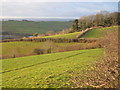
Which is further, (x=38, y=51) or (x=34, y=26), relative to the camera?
(x=34, y=26)

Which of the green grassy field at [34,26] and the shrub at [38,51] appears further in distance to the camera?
the green grassy field at [34,26]

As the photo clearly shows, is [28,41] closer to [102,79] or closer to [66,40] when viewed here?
[66,40]

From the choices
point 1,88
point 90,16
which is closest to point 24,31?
point 90,16

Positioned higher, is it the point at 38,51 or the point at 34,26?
the point at 34,26

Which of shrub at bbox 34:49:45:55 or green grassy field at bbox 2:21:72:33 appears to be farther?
green grassy field at bbox 2:21:72:33

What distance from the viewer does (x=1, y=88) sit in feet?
25.0

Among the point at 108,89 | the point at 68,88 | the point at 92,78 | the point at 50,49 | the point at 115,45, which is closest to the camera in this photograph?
the point at 108,89

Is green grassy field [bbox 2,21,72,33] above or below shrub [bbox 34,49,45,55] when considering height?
above

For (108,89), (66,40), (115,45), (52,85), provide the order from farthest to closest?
(66,40), (52,85), (115,45), (108,89)

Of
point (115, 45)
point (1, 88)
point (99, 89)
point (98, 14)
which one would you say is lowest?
point (1, 88)

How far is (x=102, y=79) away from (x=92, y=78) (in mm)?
552

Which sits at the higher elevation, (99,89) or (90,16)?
(90,16)

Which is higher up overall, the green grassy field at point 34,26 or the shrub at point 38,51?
the green grassy field at point 34,26

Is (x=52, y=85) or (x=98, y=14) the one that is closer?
(x=52, y=85)
